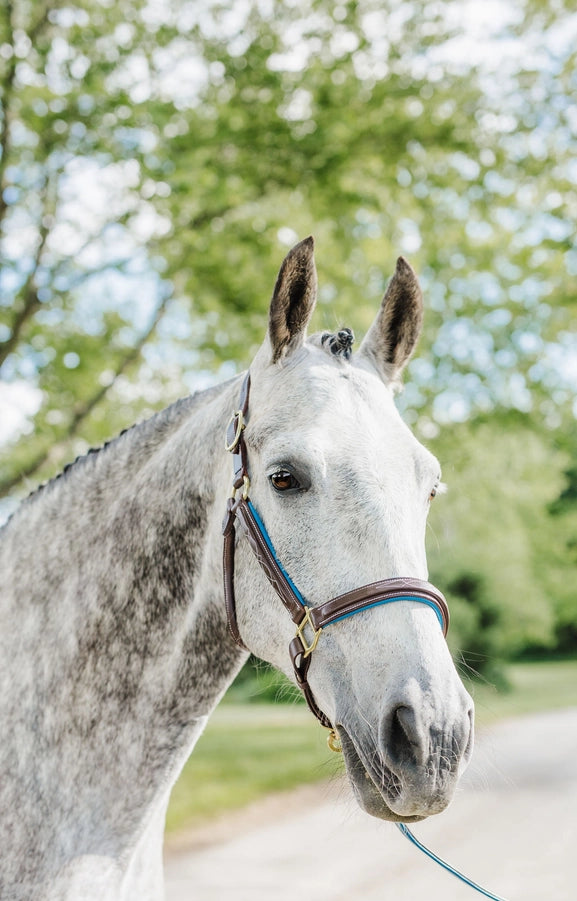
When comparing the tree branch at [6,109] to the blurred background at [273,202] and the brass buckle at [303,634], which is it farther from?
the brass buckle at [303,634]

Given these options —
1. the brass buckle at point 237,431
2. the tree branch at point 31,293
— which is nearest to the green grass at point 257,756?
the brass buckle at point 237,431

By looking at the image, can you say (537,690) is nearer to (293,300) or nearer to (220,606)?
(220,606)

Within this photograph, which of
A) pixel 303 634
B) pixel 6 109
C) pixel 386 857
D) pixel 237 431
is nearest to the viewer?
pixel 303 634

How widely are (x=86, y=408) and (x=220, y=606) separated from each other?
799 cm

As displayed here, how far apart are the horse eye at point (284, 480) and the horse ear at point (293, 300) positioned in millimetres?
442

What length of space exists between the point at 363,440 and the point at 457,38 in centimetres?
960

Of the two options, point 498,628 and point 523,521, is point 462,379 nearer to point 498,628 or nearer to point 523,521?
point 498,628

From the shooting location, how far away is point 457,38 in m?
9.62

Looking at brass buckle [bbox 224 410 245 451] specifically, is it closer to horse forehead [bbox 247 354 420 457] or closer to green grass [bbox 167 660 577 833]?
horse forehead [bbox 247 354 420 457]

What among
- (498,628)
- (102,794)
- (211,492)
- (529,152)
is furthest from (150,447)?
(498,628)

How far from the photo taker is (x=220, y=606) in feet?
7.55

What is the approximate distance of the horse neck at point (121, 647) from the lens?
7.38 feet

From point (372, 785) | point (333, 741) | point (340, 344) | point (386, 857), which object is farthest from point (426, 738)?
point (386, 857)

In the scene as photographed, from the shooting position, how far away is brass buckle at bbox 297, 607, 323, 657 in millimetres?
1965
